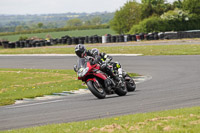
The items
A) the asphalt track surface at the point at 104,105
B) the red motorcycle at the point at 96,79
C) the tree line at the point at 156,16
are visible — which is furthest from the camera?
the tree line at the point at 156,16

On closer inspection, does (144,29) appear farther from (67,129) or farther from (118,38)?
(67,129)

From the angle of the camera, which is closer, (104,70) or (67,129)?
(67,129)

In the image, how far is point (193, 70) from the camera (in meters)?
19.5

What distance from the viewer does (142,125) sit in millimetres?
7461

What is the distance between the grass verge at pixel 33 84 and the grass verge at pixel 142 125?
5741 mm

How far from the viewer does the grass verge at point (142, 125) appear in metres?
7.02

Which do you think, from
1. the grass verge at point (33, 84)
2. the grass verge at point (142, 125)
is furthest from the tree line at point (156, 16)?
the grass verge at point (142, 125)

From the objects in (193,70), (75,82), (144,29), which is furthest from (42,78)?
(144,29)

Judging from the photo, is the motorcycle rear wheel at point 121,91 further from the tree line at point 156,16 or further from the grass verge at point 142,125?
the tree line at point 156,16

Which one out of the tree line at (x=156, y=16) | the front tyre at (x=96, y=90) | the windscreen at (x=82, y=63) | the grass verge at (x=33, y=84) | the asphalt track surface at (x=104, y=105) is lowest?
the grass verge at (x=33, y=84)

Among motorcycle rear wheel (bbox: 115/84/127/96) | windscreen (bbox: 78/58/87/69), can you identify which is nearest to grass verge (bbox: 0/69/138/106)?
windscreen (bbox: 78/58/87/69)

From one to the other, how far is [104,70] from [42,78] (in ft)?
26.2

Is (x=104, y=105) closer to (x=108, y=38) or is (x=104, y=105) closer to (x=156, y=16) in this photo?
(x=108, y=38)

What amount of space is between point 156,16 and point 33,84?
43.9 meters
